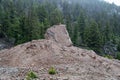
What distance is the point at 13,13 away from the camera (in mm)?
74188

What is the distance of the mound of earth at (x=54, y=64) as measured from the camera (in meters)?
14.9

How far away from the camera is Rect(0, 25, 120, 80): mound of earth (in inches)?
588

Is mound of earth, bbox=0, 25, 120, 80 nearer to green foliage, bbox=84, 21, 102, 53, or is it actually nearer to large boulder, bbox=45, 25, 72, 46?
large boulder, bbox=45, 25, 72, 46

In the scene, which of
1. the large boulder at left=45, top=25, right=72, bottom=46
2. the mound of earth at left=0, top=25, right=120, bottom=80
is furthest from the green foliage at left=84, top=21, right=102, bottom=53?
the mound of earth at left=0, top=25, right=120, bottom=80

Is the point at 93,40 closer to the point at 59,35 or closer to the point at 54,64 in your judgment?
the point at 59,35

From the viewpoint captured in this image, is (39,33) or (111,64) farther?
(39,33)

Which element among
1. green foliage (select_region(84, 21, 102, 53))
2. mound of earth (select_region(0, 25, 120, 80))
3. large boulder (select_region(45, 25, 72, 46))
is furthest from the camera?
green foliage (select_region(84, 21, 102, 53))

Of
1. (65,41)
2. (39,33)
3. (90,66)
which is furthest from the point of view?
(39,33)

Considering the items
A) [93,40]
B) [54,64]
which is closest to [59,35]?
[54,64]

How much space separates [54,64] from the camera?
677 inches

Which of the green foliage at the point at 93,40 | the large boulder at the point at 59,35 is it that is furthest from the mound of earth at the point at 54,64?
the green foliage at the point at 93,40

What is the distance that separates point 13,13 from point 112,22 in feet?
148

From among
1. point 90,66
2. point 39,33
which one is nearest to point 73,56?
point 90,66

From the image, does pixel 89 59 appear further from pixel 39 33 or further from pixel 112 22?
pixel 112 22
